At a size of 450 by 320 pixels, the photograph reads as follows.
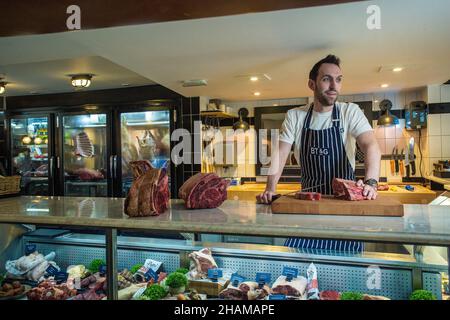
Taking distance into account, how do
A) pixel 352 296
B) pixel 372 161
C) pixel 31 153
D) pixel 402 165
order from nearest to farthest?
pixel 352 296, pixel 372 161, pixel 402 165, pixel 31 153

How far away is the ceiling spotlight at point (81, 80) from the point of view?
4.32m

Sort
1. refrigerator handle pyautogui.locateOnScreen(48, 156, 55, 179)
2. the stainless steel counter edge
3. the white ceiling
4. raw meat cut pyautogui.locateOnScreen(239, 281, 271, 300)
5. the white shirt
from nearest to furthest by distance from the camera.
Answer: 1. the stainless steel counter edge
2. raw meat cut pyautogui.locateOnScreen(239, 281, 271, 300)
3. the white shirt
4. the white ceiling
5. refrigerator handle pyautogui.locateOnScreen(48, 156, 55, 179)

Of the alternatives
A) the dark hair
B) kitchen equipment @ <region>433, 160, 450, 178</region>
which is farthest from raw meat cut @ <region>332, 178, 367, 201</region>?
kitchen equipment @ <region>433, 160, 450, 178</region>

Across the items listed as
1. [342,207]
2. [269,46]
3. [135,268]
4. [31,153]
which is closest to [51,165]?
[31,153]

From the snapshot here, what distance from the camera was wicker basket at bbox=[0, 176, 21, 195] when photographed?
188 cm

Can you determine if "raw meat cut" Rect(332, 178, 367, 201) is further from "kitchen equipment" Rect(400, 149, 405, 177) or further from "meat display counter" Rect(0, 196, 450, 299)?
"kitchen equipment" Rect(400, 149, 405, 177)

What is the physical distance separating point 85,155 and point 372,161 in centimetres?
479

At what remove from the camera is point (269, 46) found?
2.72m

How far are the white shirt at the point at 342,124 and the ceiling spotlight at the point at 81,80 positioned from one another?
3112 mm

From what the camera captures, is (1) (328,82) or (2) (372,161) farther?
(1) (328,82)

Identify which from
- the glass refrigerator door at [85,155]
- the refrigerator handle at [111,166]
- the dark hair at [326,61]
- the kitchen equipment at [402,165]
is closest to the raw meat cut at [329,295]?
the dark hair at [326,61]

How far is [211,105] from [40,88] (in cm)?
267

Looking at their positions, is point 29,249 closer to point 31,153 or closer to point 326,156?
point 326,156

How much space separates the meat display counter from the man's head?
96 centimetres
